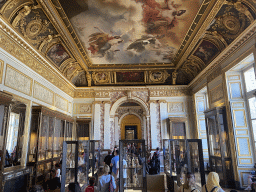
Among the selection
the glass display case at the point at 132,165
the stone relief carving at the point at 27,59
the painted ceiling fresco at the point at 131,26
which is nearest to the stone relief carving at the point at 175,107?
the painted ceiling fresco at the point at 131,26

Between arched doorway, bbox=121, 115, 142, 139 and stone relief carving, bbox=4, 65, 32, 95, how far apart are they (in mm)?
18328

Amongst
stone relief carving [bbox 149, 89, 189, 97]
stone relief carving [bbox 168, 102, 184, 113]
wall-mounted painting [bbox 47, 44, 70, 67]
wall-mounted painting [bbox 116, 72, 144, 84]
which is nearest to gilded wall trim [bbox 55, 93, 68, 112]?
wall-mounted painting [bbox 47, 44, 70, 67]

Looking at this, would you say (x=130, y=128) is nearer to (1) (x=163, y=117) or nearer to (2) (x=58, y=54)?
(1) (x=163, y=117)

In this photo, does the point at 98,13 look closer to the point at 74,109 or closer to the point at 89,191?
the point at 89,191

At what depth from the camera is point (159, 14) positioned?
29.9 feet

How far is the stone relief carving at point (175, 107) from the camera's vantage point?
16.0 meters

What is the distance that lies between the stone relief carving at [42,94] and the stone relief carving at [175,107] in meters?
9.27

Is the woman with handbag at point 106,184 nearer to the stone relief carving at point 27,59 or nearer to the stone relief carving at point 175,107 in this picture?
the stone relief carving at point 27,59

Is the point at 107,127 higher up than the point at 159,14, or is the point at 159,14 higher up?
the point at 159,14

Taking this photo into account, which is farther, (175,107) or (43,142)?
(175,107)

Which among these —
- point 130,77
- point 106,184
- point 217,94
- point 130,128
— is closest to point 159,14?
point 217,94

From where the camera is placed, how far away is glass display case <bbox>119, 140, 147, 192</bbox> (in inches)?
219

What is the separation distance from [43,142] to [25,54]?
169 inches

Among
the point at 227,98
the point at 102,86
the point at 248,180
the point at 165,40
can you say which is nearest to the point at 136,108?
the point at 102,86
